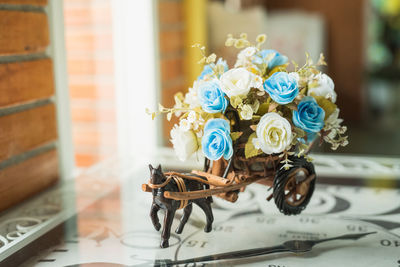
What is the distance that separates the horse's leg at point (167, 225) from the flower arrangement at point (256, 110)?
0.12 meters

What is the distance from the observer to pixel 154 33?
1.92 metres

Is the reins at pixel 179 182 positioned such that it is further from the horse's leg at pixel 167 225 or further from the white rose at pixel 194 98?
the white rose at pixel 194 98

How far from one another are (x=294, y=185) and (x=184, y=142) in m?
0.26

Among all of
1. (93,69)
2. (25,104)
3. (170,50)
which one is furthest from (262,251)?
(170,50)

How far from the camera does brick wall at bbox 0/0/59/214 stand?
1131mm

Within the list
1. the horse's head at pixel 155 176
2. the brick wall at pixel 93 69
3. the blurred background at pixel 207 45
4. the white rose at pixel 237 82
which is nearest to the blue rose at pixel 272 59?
the white rose at pixel 237 82

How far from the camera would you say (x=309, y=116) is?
912 mm

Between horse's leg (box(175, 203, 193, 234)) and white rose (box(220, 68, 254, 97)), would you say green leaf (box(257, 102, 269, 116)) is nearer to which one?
white rose (box(220, 68, 254, 97))

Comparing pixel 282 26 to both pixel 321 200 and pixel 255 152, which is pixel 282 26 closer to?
pixel 321 200

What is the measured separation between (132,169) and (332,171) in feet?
1.99

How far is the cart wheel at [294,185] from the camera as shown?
0.96m

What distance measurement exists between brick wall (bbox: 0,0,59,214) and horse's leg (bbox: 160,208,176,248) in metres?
0.45

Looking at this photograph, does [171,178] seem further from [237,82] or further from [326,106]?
[326,106]

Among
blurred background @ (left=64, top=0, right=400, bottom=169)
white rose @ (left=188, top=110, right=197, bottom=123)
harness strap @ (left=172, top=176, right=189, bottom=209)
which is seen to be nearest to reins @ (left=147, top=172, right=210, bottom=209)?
harness strap @ (left=172, top=176, right=189, bottom=209)
